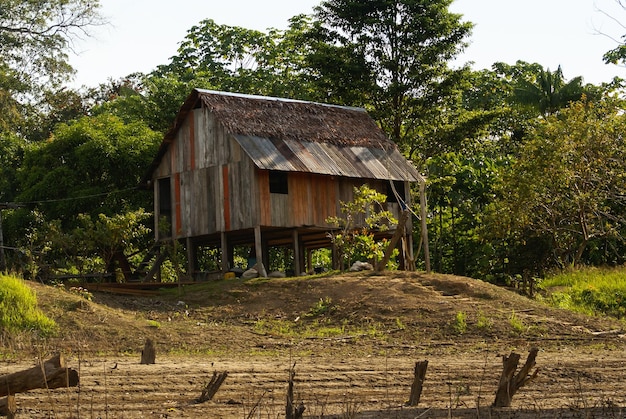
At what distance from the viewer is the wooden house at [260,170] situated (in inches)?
1009

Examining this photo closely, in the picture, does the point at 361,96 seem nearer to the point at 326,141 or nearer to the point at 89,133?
the point at 326,141

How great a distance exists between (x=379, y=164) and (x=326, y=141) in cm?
160

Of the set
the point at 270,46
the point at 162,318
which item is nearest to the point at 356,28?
the point at 270,46

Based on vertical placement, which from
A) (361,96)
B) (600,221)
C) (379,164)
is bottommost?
(600,221)

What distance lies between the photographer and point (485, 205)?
102ft


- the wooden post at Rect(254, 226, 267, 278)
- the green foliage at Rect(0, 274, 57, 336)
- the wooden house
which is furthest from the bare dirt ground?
the wooden house

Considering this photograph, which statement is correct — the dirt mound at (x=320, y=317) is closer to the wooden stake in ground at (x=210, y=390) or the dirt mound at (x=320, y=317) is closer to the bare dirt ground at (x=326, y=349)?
the bare dirt ground at (x=326, y=349)

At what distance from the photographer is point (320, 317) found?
20219 millimetres

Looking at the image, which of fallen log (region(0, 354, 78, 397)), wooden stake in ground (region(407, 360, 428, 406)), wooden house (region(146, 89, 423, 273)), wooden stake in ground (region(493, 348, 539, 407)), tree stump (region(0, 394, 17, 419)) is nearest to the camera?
fallen log (region(0, 354, 78, 397))

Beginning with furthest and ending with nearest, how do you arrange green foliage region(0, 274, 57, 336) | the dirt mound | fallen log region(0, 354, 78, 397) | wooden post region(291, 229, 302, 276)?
wooden post region(291, 229, 302, 276) < the dirt mound < green foliage region(0, 274, 57, 336) < fallen log region(0, 354, 78, 397)

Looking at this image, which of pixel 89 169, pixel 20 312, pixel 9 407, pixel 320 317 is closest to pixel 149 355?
pixel 20 312

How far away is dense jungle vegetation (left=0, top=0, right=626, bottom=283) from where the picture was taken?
27453 millimetres

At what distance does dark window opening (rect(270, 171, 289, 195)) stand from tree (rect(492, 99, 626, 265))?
18.8 ft

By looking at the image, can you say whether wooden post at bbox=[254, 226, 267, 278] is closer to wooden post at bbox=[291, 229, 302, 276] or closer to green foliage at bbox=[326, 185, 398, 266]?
wooden post at bbox=[291, 229, 302, 276]
